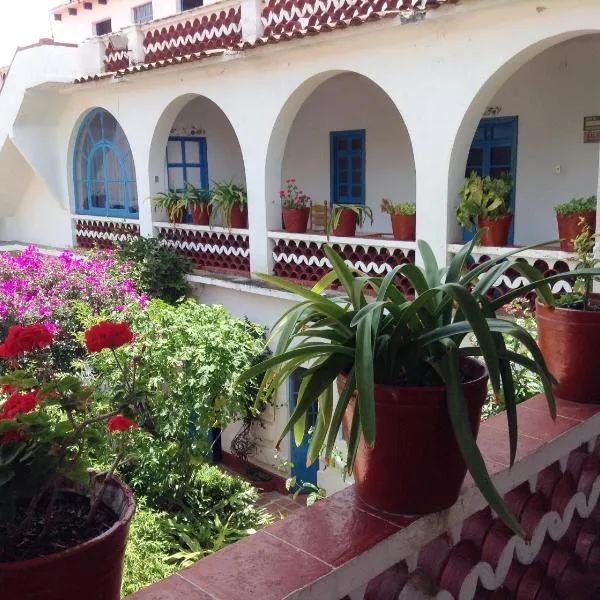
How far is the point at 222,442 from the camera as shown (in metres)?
10.8

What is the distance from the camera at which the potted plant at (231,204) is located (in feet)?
30.8

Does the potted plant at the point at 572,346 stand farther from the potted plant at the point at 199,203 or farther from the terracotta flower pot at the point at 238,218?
the potted plant at the point at 199,203

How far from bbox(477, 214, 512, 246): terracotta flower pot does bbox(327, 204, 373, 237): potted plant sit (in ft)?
5.43

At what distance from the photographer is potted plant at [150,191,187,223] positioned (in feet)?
33.3

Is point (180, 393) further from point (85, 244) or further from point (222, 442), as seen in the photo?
point (85, 244)

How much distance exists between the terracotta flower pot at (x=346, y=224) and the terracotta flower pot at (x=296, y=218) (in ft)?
1.94

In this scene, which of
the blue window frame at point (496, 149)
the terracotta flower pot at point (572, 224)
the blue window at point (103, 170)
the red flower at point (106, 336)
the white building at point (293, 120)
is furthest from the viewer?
the blue window at point (103, 170)

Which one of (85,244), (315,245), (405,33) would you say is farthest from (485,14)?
(85,244)

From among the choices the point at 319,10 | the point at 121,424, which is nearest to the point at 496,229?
the point at 319,10

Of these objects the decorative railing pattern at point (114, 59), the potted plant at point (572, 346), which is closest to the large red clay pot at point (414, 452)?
the potted plant at point (572, 346)

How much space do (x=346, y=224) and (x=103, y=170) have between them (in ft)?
19.1

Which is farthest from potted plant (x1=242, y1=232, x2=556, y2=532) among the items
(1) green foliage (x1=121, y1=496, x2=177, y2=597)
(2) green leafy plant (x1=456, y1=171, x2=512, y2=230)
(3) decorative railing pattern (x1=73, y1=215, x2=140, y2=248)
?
(3) decorative railing pattern (x1=73, y1=215, x2=140, y2=248)

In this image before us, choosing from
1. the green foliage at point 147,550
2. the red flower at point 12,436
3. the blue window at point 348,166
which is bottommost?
the green foliage at point 147,550

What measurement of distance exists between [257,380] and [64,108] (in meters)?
6.97
